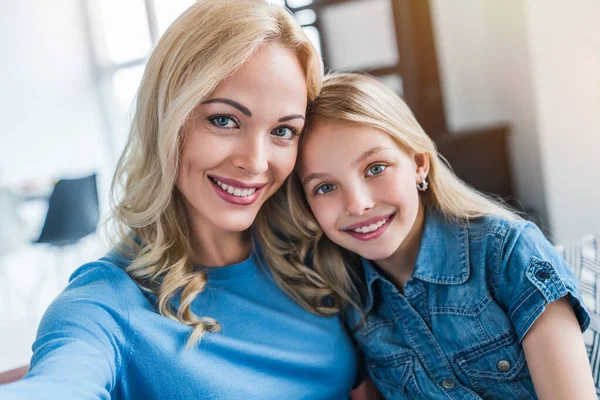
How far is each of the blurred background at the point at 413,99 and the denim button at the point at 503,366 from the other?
926 millimetres

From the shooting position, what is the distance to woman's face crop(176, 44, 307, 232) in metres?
1.13

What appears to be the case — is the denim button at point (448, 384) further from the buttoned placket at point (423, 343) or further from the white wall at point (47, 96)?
the white wall at point (47, 96)

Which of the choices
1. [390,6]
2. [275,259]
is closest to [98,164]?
[390,6]

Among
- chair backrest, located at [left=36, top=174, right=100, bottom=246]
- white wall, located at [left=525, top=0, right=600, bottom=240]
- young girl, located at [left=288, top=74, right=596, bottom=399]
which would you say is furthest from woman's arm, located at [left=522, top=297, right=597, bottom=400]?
chair backrest, located at [left=36, top=174, right=100, bottom=246]

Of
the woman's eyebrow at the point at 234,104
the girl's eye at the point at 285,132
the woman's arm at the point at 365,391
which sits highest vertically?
the woman's eyebrow at the point at 234,104

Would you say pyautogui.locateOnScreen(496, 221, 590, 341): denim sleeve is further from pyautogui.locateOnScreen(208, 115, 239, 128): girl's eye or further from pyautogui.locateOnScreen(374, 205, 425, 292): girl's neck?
pyautogui.locateOnScreen(208, 115, 239, 128): girl's eye

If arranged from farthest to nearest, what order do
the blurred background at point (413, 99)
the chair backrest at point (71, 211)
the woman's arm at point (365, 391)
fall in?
the chair backrest at point (71, 211), the blurred background at point (413, 99), the woman's arm at point (365, 391)

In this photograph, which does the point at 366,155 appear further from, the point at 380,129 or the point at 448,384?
the point at 448,384

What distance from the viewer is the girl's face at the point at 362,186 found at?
4.01 feet

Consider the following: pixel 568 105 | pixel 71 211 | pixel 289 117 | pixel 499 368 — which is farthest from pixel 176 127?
pixel 71 211

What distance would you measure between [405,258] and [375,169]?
0.23 meters

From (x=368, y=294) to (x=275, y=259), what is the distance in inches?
8.6

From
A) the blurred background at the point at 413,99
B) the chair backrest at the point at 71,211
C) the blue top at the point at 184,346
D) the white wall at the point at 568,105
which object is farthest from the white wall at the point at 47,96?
the blue top at the point at 184,346

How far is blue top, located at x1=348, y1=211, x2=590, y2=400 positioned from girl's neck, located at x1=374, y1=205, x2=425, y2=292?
0.02 metres
